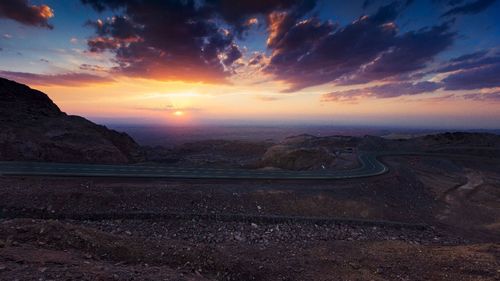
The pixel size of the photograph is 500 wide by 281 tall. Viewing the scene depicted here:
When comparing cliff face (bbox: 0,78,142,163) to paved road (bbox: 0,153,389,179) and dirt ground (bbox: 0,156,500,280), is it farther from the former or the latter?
dirt ground (bbox: 0,156,500,280)

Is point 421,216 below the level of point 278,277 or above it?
below

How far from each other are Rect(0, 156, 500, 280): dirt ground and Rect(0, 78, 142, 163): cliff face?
23.8 metres

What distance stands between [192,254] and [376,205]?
24.9 metres

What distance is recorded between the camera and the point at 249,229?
24.7 meters

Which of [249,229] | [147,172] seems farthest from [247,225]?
[147,172]

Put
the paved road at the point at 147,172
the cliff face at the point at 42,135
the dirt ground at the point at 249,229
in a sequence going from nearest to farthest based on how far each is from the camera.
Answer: the dirt ground at the point at 249,229 < the paved road at the point at 147,172 < the cliff face at the point at 42,135

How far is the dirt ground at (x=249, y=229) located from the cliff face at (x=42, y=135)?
23.8 metres

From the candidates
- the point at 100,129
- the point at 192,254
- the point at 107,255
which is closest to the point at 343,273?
the point at 192,254

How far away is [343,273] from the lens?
52.6ft

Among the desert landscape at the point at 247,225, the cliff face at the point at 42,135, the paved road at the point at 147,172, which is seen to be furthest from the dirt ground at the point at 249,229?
the cliff face at the point at 42,135

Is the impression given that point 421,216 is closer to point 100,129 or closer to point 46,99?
point 100,129

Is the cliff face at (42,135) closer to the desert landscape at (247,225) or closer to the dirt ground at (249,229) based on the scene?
the desert landscape at (247,225)

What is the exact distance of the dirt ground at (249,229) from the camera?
44.5 ft

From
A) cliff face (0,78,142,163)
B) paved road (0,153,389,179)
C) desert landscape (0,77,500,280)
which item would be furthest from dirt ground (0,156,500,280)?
cliff face (0,78,142,163)
